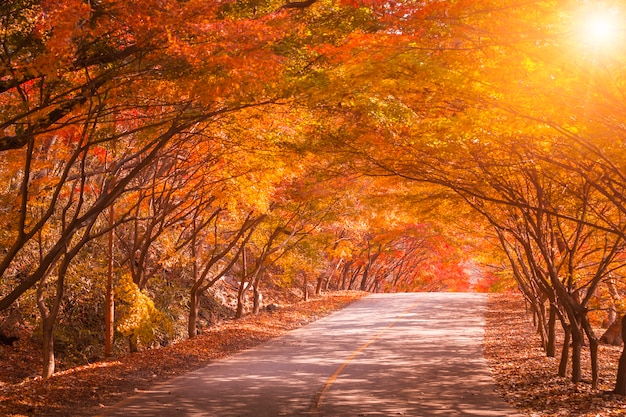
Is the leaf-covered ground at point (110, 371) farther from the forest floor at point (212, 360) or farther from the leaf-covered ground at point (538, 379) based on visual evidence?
the leaf-covered ground at point (538, 379)

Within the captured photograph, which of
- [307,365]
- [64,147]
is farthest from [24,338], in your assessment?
[307,365]

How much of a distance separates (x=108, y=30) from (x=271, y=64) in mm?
2514

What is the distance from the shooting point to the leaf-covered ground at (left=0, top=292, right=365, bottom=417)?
11336 mm

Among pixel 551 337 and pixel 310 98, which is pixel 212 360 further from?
pixel 551 337

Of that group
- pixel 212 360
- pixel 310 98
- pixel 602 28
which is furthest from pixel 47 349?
pixel 602 28

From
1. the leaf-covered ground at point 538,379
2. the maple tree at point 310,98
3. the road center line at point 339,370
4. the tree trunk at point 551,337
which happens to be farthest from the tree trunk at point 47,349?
the tree trunk at point 551,337

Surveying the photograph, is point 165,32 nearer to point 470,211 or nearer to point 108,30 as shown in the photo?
point 108,30

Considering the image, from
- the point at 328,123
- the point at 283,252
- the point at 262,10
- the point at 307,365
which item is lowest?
the point at 307,365

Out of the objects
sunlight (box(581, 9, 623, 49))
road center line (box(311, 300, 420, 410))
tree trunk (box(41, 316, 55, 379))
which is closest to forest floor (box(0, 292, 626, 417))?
tree trunk (box(41, 316, 55, 379))

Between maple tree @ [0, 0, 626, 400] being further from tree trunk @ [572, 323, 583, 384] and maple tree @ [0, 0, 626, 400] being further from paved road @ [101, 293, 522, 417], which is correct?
paved road @ [101, 293, 522, 417]

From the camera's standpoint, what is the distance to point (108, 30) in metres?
10.2

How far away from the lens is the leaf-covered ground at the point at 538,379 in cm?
1200

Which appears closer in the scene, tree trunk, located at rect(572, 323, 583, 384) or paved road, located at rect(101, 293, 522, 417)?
paved road, located at rect(101, 293, 522, 417)

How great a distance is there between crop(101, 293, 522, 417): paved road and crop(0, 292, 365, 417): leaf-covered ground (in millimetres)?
648
